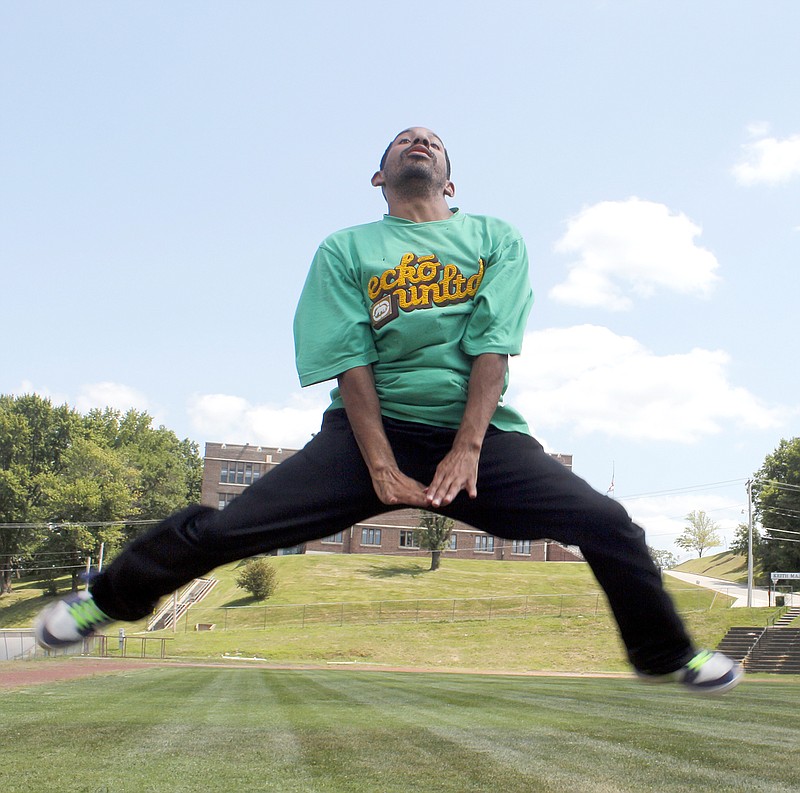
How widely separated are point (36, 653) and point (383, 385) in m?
42.5

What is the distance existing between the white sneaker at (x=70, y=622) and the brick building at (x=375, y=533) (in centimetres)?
7477

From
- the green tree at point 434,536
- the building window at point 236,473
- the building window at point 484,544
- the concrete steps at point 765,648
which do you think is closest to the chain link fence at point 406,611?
the concrete steps at point 765,648

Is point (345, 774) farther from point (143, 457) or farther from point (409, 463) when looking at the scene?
point (143, 457)

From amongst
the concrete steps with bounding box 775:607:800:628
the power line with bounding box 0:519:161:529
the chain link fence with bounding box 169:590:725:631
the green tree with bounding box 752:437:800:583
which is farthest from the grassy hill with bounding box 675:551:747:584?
the power line with bounding box 0:519:161:529

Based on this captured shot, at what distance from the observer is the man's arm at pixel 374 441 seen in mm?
3084

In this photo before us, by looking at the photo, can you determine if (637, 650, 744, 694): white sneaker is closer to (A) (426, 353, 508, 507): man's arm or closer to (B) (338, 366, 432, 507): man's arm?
(A) (426, 353, 508, 507): man's arm

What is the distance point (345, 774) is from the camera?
606 centimetres

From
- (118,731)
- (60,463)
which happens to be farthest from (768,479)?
(118,731)

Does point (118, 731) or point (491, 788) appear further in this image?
point (118, 731)

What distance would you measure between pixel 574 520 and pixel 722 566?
358 ft

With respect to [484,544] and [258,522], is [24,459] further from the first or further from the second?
[258,522]

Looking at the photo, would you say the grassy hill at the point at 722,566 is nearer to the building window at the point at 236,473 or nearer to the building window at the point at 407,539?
the building window at the point at 407,539

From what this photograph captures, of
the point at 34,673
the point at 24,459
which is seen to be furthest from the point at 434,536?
the point at 34,673

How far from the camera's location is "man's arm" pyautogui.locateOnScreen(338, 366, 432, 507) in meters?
3.08
